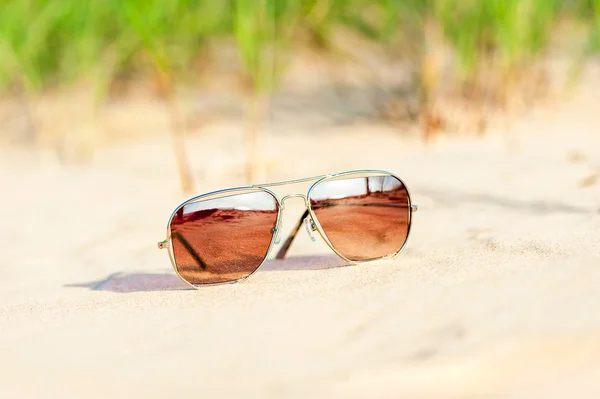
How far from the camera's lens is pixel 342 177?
1.58 metres

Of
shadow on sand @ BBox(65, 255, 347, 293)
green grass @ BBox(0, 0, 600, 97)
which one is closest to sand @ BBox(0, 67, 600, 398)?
shadow on sand @ BBox(65, 255, 347, 293)

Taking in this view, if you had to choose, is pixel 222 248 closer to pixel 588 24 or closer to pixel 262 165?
pixel 262 165

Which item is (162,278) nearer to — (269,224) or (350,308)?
(269,224)

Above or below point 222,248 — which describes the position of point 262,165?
below

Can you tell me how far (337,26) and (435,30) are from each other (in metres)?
1.28

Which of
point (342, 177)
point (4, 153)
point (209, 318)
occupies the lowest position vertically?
point (4, 153)

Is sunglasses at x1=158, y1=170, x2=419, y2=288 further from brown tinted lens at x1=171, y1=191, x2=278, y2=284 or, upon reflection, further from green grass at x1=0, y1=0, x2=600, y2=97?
green grass at x1=0, y1=0, x2=600, y2=97

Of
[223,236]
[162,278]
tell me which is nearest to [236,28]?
[162,278]

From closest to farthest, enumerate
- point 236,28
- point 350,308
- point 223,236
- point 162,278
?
1. point 350,308
2. point 223,236
3. point 162,278
4. point 236,28

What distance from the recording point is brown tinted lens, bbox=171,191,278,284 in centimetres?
149

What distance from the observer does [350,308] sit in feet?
4.00

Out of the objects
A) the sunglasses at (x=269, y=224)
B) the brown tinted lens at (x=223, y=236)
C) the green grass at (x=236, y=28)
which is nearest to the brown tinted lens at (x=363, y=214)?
the sunglasses at (x=269, y=224)

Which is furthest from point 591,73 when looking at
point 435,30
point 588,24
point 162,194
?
point 162,194

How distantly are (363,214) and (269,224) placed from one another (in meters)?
0.21
